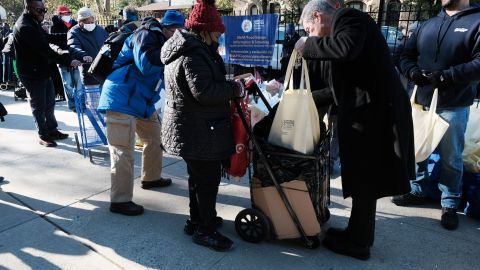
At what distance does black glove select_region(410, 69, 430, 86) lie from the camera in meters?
3.05

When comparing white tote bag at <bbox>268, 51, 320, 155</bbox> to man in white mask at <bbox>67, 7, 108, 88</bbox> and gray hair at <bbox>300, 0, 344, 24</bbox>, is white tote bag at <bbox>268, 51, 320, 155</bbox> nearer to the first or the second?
gray hair at <bbox>300, 0, 344, 24</bbox>

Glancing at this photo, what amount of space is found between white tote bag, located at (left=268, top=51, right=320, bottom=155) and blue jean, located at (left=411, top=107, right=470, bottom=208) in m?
1.32

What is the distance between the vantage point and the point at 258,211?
9.08ft

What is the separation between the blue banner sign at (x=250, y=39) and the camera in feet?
21.0

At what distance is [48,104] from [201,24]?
4.06 metres

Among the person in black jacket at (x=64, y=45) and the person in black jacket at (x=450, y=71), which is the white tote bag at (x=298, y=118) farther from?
the person in black jacket at (x=64, y=45)

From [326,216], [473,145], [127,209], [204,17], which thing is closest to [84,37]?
[127,209]

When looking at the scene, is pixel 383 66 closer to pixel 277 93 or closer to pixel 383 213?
pixel 383 213

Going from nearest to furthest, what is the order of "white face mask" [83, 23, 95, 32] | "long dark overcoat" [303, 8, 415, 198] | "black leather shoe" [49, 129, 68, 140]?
"long dark overcoat" [303, 8, 415, 198] < "black leather shoe" [49, 129, 68, 140] < "white face mask" [83, 23, 95, 32]

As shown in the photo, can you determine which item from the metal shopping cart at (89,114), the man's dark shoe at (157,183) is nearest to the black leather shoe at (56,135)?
the metal shopping cart at (89,114)

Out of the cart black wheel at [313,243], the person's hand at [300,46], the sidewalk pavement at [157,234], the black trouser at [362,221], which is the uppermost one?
the person's hand at [300,46]

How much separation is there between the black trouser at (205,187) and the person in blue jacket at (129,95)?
769 mm

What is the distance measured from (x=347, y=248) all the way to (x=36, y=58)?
15.2 ft

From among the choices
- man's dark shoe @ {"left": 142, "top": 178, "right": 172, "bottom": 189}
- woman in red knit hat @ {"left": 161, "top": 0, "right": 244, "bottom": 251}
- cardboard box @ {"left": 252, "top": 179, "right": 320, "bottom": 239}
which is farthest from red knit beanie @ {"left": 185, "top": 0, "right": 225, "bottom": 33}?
man's dark shoe @ {"left": 142, "top": 178, "right": 172, "bottom": 189}
